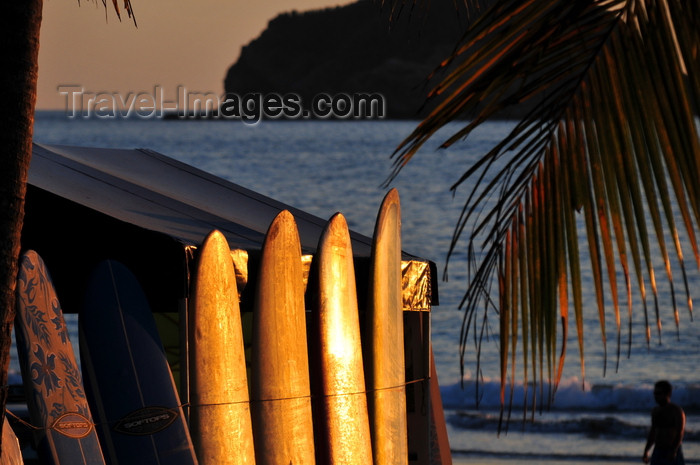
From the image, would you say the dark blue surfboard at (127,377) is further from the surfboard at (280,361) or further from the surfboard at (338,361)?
the surfboard at (338,361)

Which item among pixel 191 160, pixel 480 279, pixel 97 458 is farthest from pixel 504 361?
pixel 191 160

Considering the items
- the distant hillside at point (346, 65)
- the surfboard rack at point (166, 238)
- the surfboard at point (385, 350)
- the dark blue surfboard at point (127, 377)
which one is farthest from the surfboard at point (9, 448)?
the distant hillside at point (346, 65)

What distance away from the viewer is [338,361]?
12.4 ft

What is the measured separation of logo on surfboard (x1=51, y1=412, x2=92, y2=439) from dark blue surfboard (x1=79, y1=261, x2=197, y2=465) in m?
0.09

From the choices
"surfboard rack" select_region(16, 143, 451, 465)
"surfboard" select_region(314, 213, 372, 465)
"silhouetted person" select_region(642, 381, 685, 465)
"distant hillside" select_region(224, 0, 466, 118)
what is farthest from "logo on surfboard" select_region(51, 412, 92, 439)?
"distant hillside" select_region(224, 0, 466, 118)

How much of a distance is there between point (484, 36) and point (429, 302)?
2841 millimetres

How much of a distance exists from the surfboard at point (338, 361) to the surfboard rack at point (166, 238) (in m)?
0.11

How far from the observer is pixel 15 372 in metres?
21.5

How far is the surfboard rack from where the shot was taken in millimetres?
3447

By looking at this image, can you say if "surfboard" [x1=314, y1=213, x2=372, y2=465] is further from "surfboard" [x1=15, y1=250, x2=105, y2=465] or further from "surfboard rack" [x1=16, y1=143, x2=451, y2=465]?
"surfboard" [x1=15, y1=250, x2=105, y2=465]

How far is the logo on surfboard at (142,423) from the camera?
3369 millimetres

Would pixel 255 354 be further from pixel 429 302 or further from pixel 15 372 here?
pixel 15 372

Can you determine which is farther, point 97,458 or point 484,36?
point 97,458

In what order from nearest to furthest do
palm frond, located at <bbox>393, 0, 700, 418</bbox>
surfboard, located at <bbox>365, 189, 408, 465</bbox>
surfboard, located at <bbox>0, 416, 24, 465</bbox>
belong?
palm frond, located at <bbox>393, 0, 700, 418</bbox> < surfboard, located at <bbox>0, 416, 24, 465</bbox> < surfboard, located at <bbox>365, 189, 408, 465</bbox>
